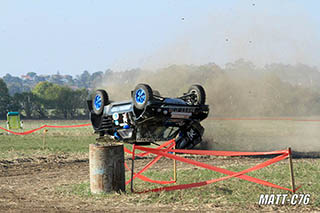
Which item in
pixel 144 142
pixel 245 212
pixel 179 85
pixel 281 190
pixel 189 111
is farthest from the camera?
pixel 179 85

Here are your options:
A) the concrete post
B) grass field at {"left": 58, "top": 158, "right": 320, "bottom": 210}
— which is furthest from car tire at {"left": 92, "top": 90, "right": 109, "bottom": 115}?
the concrete post

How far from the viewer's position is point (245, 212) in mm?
7883

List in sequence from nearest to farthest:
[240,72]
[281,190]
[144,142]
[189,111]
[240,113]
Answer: [281,190]
[189,111]
[144,142]
[240,72]
[240,113]

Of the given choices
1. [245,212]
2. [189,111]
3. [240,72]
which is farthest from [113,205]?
[240,72]

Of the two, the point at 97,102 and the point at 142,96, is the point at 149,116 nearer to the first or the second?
the point at 142,96

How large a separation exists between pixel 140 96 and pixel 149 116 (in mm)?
755

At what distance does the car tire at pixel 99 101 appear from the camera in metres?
17.5

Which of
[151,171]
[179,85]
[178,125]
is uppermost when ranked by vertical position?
[179,85]

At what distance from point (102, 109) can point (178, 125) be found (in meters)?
3.08

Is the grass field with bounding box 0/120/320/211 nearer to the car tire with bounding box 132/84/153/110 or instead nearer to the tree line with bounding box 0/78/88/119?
the car tire with bounding box 132/84/153/110

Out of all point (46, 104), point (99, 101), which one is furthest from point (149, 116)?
point (46, 104)

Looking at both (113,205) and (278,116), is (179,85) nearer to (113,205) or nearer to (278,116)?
(278,116)

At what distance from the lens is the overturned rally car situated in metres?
15.3

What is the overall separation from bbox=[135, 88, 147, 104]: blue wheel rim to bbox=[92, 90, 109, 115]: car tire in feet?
8.27
